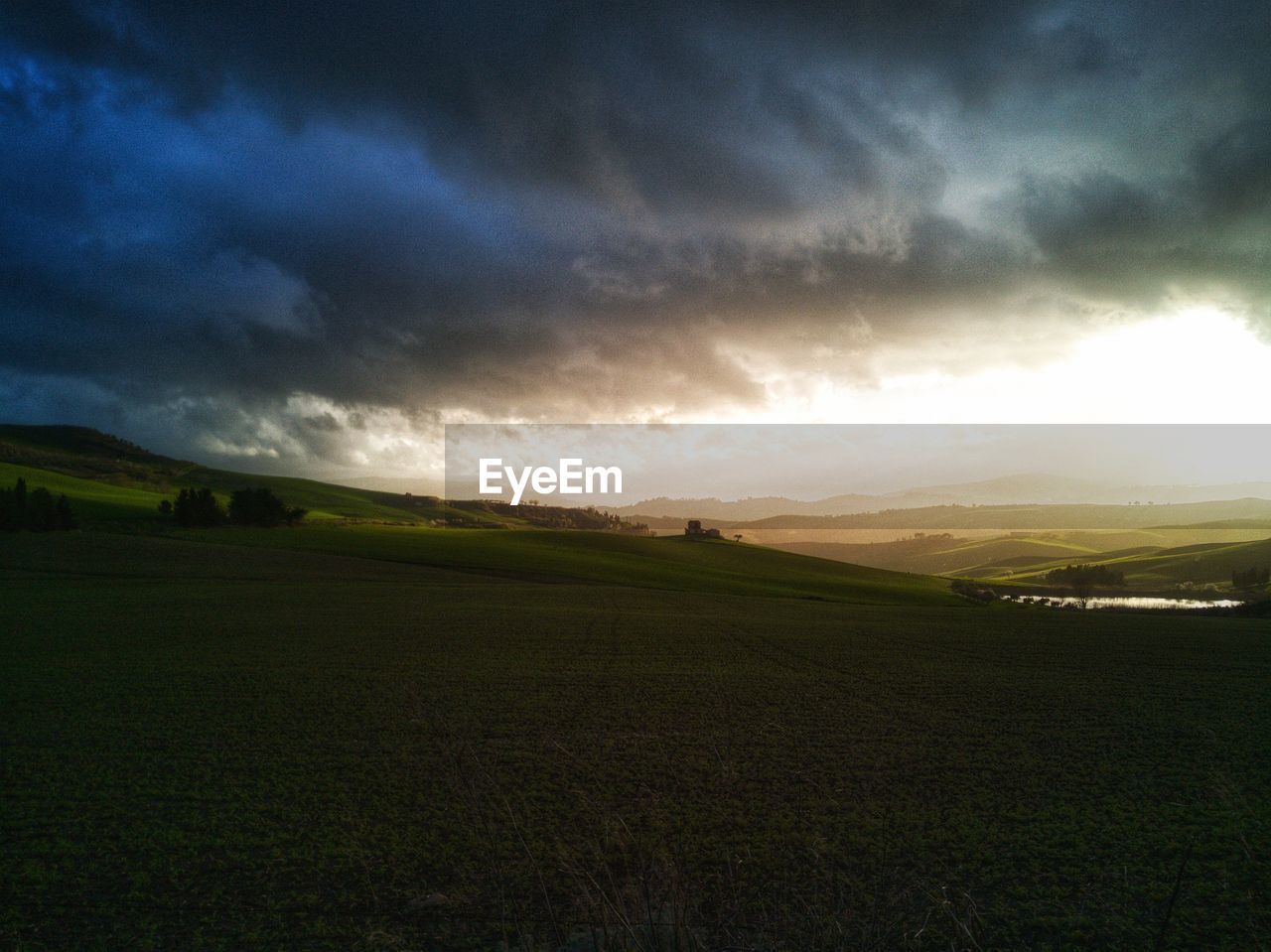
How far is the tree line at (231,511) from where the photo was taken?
7088cm

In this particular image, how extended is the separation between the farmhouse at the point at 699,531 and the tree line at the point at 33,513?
64.9 metres

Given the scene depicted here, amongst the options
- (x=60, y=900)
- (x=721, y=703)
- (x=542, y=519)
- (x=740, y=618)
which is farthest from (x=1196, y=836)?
(x=542, y=519)

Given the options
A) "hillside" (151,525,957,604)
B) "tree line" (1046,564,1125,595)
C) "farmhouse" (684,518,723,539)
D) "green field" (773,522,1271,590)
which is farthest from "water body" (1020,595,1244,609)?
"farmhouse" (684,518,723,539)

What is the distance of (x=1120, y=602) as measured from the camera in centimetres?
6328

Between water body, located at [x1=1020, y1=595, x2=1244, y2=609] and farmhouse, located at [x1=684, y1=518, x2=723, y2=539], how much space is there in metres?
Result: 38.5

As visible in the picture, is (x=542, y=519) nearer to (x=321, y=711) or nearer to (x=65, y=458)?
(x=65, y=458)

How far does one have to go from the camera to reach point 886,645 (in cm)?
2431

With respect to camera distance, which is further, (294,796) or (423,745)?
(423,745)

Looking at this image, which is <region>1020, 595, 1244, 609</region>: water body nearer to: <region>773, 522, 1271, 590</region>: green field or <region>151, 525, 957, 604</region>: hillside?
<region>151, 525, 957, 604</region>: hillside

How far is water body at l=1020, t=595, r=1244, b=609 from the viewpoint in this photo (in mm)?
59188

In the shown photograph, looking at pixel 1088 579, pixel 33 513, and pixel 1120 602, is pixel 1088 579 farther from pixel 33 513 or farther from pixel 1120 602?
pixel 33 513

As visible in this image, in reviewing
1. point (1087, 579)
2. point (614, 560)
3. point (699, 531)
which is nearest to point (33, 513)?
point (614, 560)

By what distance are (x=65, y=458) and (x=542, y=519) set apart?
82701mm

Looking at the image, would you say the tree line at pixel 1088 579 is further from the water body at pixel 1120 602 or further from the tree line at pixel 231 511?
the tree line at pixel 231 511
